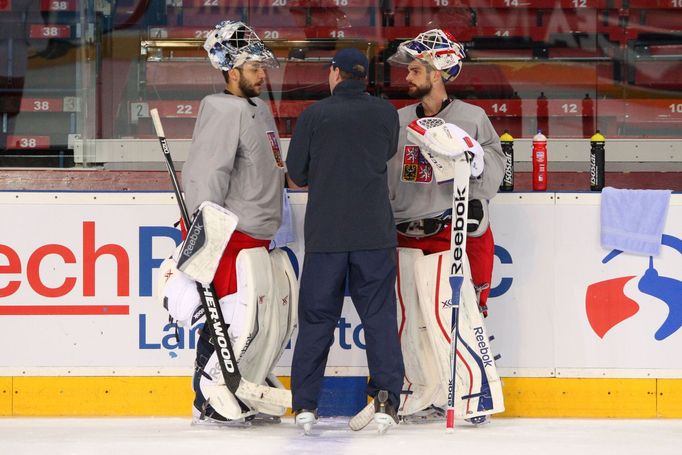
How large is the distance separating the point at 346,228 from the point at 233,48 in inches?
31.2

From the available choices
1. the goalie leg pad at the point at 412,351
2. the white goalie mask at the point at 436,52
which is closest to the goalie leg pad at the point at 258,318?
the goalie leg pad at the point at 412,351

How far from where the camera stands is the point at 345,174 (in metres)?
4.56

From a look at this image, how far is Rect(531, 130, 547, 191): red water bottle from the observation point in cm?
521

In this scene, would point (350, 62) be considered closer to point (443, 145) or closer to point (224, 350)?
point (443, 145)

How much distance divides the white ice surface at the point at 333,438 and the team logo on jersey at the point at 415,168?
3.00 feet

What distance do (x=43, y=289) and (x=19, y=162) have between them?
1.27 meters

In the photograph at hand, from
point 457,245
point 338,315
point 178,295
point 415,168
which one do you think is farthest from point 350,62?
point 178,295

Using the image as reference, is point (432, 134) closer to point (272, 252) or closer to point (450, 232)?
point (450, 232)

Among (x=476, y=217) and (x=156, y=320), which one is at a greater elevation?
(x=476, y=217)

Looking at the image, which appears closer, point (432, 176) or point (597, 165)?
point (432, 176)

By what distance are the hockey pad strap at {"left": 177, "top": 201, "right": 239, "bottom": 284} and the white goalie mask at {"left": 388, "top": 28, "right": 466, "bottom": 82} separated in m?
0.94

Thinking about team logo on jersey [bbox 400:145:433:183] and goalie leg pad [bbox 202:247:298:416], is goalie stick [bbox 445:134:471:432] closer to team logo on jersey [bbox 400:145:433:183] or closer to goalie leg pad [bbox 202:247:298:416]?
team logo on jersey [bbox 400:145:433:183]

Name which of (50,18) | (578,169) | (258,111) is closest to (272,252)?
(258,111)

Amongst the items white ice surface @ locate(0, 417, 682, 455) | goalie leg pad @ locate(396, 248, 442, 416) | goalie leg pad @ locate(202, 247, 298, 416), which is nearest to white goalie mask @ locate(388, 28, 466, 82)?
goalie leg pad @ locate(396, 248, 442, 416)
